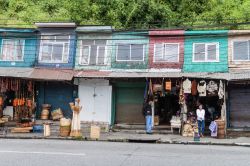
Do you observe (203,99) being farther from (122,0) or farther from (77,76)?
(122,0)

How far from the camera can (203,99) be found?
24562mm

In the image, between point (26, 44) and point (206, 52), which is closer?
point (206, 52)

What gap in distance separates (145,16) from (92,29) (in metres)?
10.1

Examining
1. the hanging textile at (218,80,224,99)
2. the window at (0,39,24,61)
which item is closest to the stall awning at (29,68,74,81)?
the window at (0,39,24,61)

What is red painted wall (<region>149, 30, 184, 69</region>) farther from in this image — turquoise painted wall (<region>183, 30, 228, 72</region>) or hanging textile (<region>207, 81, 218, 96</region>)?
hanging textile (<region>207, 81, 218, 96</region>)

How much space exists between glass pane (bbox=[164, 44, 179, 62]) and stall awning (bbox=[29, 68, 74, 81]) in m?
6.31

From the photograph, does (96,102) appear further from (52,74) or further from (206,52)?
(206,52)

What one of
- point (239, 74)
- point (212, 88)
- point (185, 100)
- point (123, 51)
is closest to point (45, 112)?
point (123, 51)

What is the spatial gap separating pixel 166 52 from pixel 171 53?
33cm

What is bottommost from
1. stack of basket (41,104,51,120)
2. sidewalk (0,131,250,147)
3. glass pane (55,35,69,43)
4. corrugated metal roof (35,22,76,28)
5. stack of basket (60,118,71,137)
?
sidewalk (0,131,250,147)

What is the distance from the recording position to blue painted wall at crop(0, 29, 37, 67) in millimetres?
26391

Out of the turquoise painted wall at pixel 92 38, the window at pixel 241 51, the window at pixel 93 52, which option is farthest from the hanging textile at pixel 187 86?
the window at pixel 93 52

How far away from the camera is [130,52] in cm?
2569

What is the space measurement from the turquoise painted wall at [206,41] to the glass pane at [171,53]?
1.93 feet
